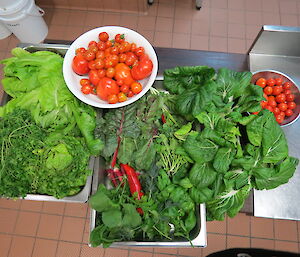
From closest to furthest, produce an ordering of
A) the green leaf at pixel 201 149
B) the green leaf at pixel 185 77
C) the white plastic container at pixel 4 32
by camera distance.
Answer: the green leaf at pixel 201 149, the green leaf at pixel 185 77, the white plastic container at pixel 4 32

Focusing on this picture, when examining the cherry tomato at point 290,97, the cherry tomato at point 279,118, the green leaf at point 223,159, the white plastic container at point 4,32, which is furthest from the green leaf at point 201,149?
the white plastic container at point 4,32

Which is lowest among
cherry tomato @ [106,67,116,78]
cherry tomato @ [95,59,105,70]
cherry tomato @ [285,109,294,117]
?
cherry tomato @ [285,109,294,117]

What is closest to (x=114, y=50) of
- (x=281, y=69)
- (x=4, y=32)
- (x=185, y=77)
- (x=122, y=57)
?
(x=122, y=57)

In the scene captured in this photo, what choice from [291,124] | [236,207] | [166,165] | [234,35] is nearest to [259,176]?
[236,207]

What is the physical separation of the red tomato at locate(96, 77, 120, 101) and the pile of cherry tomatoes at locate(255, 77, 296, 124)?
831 millimetres

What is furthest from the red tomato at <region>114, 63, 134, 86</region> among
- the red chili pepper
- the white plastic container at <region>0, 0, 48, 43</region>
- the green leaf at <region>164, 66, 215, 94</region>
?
the white plastic container at <region>0, 0, 48, 43</region>

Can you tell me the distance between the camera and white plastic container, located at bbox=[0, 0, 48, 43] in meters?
2.20

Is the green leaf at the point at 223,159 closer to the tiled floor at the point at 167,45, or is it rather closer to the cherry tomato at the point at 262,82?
the cherry tomato at the point at 262,82

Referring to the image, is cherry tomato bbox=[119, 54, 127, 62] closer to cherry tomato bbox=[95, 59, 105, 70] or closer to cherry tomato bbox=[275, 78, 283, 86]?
cherry tomato bbox=[95, 59, 105, 70]

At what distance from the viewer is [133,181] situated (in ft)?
4.35

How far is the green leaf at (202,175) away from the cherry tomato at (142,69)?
53 centimetres

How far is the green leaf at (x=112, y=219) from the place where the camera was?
3.58 ft

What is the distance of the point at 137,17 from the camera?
9.20ft

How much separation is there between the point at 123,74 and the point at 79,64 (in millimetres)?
234
